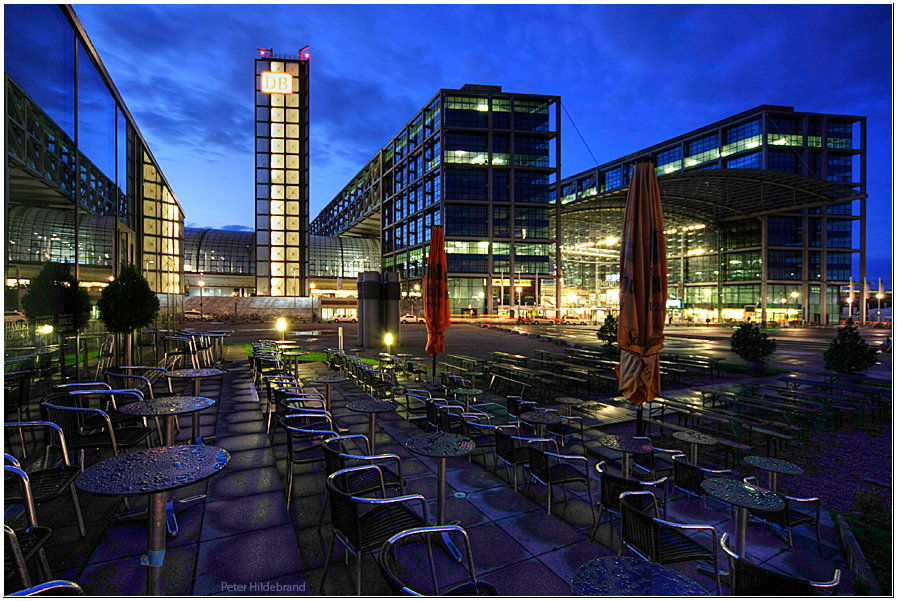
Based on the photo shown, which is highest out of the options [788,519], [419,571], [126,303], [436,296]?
[436,296]

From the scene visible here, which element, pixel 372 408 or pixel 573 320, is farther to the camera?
pixel 573 320

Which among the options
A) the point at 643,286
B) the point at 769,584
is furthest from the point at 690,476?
the point at 769,584

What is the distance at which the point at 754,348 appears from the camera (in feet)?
52.5

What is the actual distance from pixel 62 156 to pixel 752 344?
2102 cm

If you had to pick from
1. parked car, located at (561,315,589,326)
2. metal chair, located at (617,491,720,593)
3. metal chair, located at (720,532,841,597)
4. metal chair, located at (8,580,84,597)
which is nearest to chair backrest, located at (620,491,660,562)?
metal chair, located at (617,491,720,593)

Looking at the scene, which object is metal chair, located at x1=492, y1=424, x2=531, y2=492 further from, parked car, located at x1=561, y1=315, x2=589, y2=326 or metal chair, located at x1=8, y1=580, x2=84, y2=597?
parked car, located at x1=561, y1=315, x2=589, y2=326

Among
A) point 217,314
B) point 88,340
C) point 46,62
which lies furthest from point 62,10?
point 217,314

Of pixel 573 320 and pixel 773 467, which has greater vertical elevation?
pixel 773 467

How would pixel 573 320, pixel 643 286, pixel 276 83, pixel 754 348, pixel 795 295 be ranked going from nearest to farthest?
pixel 643 286 < pixel 754 348 < pixel 276 83 < pixel 573 320 < pixel 795 295

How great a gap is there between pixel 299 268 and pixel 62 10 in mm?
51522

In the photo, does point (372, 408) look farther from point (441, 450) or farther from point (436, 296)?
point (436, 296)

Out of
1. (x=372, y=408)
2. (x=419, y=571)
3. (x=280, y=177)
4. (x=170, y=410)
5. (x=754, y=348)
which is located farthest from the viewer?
(x=280, y=177)

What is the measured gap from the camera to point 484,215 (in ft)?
225

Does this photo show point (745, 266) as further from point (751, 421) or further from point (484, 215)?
point (751, 421)
